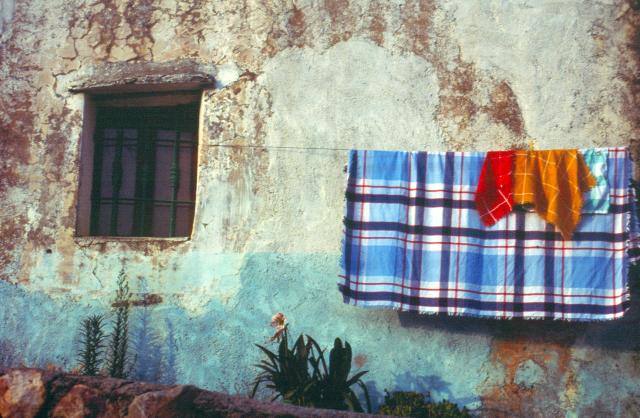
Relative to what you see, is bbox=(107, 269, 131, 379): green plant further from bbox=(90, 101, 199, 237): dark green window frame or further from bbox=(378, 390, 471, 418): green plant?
bbox=(378, 390, 471, 418): green plant

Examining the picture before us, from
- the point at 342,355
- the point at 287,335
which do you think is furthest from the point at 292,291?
the point at 342,355

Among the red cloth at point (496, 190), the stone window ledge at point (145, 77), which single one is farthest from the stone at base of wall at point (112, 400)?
the stone window ledge at point (145, 77)

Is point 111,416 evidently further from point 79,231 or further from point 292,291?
point 79,231

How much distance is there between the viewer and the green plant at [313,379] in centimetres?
422

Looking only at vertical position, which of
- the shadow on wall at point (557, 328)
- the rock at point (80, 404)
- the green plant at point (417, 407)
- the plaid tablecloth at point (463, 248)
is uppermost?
the plaid tablecloth at point (463, 248)

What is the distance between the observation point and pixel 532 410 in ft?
14.9

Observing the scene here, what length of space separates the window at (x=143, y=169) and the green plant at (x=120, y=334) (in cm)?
52

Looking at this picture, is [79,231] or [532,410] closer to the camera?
[532,410]

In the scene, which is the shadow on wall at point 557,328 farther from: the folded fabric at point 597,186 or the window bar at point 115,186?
the window bar at point 115,186

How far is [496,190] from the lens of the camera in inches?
176

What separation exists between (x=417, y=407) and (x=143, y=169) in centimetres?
284

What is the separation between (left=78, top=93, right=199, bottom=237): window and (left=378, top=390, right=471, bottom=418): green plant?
6.95ft

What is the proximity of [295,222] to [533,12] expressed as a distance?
231 centimetres

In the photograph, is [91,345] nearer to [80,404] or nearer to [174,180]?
[80,404]
